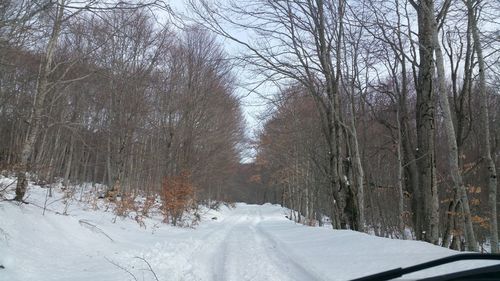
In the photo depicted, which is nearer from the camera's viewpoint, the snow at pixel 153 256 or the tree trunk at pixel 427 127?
the snow at pixel 153 256

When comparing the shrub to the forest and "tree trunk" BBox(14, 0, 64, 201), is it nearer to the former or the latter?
the forest

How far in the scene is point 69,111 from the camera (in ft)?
85.4

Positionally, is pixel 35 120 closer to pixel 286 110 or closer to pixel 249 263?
pixel 249 263

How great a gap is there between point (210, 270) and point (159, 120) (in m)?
18.0

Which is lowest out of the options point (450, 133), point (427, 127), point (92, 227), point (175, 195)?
point (92, 227)

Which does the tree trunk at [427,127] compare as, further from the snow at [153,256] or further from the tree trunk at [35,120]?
the tree trunk at [35,120]

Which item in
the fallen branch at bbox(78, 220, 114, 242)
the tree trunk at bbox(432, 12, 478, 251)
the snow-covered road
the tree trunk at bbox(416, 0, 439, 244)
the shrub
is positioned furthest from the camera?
the shrub

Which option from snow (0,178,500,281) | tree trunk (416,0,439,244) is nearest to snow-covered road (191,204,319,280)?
snow (0,178,500,281)

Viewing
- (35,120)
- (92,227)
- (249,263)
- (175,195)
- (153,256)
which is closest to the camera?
(35,120)

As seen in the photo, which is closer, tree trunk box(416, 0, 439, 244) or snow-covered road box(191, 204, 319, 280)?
snow-covered road box(191, 204, 319, 280)

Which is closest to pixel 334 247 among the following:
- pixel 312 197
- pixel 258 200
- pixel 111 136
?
pixel 111 136

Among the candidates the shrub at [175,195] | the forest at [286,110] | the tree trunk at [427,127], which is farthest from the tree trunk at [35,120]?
the shrub at [175,195]

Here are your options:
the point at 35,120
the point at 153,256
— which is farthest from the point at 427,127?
the point at 35,120

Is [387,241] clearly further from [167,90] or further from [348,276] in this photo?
[167,90]
